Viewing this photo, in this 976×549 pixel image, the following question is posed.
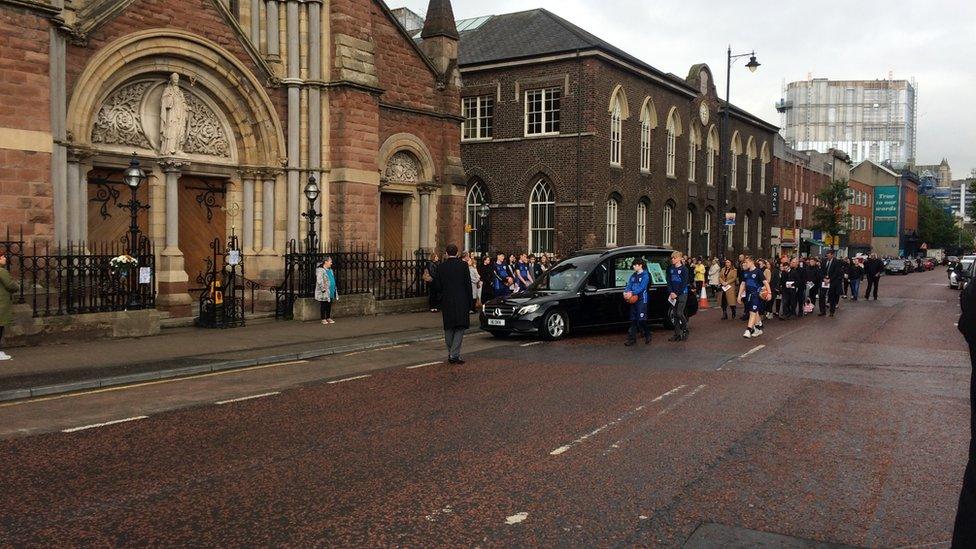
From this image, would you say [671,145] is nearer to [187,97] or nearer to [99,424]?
[187,97]

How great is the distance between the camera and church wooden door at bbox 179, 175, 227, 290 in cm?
1898

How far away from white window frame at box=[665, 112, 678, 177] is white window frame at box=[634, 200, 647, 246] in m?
3.12

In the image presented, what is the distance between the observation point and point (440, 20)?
958 inches

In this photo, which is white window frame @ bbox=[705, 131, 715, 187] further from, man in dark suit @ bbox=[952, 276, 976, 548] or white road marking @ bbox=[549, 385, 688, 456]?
man in dark suit @ bbox=[952, 276, 976, 548]

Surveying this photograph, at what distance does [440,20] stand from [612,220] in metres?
13.4

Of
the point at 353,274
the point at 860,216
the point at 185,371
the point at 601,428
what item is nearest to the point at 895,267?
the point at 860,216

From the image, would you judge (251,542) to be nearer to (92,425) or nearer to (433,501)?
(433,501)

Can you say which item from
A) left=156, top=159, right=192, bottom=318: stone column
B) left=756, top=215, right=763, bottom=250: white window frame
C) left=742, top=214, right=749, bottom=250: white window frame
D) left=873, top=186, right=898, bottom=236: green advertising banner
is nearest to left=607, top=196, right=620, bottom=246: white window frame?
left=156, top=159, right=192, bottom=318: stone column

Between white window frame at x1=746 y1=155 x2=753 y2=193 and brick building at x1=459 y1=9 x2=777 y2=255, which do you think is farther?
white window frame at x1=746 y1=155 x2=753 y2=193

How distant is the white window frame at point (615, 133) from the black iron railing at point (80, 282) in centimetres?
2290

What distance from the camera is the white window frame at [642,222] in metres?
37.0

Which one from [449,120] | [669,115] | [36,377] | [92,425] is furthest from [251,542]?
[669,115]

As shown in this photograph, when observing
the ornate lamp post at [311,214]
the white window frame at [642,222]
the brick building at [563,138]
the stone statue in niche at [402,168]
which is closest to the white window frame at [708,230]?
the brick building at [563,138]

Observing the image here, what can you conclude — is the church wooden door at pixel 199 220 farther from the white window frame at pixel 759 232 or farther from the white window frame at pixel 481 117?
the white window frame at pixel 759 232
